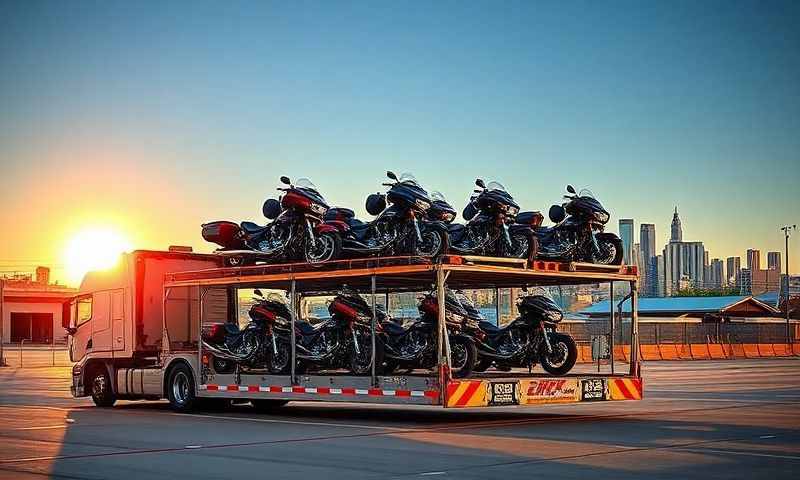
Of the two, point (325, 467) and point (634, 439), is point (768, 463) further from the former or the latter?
point (325, 467)

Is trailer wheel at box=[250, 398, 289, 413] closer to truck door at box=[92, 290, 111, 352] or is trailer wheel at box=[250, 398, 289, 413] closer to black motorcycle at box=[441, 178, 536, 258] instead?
truck door at box=[92, 290, 111, 352]

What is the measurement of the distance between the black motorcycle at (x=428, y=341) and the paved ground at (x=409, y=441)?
3.24ft

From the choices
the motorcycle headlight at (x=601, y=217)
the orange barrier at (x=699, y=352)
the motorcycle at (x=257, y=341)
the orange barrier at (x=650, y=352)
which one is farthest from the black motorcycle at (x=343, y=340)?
the orange barrier at (x=699, y=352)

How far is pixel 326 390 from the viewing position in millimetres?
18891

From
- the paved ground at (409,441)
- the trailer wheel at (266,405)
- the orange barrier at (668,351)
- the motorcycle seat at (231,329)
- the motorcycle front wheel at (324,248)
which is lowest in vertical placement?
the orange barrier at (668,351)

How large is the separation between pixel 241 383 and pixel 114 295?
4.61 meters

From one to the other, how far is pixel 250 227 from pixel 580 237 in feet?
20.6

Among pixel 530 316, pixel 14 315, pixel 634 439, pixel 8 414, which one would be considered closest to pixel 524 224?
pixel 530 316

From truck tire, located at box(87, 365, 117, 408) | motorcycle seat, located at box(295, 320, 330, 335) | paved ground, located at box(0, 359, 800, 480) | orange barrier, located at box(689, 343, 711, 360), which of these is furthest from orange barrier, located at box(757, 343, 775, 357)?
motorcycle seat, located at box(295, 320, 330, 335)

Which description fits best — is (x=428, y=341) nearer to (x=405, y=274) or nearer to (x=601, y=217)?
(x=405, y=274)

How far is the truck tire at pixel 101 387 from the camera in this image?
79.0ft

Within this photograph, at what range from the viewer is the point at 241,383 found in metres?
20.7

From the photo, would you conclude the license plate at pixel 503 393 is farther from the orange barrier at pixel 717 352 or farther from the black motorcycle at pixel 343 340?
the orange barrier at pixel 717 352

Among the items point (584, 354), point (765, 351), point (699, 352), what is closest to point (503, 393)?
point (584, 354)
